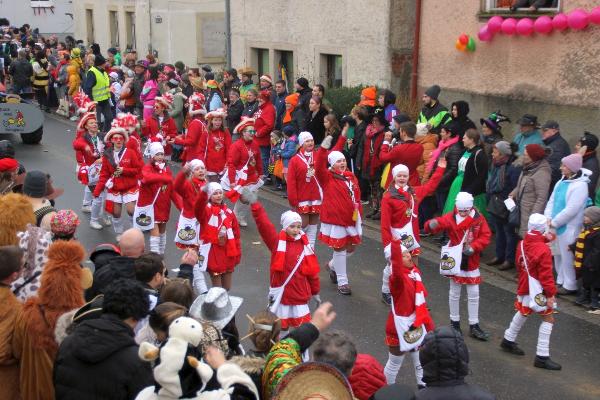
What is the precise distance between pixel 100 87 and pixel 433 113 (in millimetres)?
10550

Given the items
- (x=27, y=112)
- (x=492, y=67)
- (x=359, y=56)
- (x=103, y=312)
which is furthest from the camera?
(x=27, y=112)

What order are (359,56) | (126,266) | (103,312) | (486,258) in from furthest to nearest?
(359,56)
(486,258)
(126,266)
(103,312)

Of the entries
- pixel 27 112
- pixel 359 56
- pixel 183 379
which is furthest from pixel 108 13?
pixel 183 379

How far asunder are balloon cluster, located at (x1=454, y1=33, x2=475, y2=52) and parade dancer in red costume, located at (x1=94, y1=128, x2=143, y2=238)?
631 centimetres

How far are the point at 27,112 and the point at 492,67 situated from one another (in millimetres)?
10935

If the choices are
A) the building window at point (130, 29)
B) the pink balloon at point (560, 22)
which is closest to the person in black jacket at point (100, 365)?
the pink balloon at point (560, 22)

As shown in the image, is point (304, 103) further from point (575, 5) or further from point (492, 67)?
point (575, 5)

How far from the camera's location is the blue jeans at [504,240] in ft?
35.7

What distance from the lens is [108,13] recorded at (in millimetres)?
34344

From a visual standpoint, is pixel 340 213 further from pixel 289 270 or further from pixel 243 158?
pixel 243 158

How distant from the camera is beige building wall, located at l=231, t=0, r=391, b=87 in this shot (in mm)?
17359

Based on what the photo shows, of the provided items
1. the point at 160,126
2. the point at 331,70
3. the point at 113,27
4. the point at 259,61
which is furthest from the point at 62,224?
the point at 113,27

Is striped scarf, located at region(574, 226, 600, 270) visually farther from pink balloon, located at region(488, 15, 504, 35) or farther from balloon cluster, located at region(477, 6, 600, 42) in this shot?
pink balloon, located at region(488, 15, 504, 35)

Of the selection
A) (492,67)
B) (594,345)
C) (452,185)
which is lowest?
(594,345)
